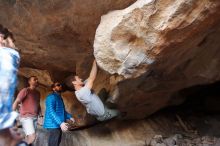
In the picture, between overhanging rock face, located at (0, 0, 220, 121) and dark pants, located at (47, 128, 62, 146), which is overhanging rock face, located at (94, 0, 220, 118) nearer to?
overhanging rock face, located at (0, 0, 220, 121)

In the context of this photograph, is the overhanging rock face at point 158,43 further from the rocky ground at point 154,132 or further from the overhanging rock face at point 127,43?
the rocky ground at point 154,132

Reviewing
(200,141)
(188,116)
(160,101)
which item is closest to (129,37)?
(160,101)

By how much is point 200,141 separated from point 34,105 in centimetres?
247

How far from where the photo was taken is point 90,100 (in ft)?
12.2

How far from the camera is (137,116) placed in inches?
201

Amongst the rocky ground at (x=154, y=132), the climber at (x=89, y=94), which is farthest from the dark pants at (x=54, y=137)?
the rocky ground at (x=154, y=132)

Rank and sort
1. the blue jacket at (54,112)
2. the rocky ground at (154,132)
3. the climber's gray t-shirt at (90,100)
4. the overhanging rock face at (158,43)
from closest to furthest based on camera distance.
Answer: the overhanging rock face at (158,43) < the climber's gray t-shirt at (90,100) < the blue jacket at (54,112) < the rocky ground at (154,132)

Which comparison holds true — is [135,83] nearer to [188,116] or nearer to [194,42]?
[194,42]

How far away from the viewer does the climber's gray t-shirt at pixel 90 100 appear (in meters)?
3.65

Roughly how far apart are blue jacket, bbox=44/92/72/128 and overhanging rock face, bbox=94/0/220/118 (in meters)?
0.72

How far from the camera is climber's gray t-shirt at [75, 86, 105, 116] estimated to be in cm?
365

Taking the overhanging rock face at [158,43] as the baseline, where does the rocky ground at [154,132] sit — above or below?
below

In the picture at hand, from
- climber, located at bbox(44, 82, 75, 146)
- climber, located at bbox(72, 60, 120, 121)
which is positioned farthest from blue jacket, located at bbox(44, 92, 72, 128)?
climber, located at bbox(72, 60, 120, 121)

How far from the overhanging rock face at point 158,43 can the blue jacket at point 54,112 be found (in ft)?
2.37
